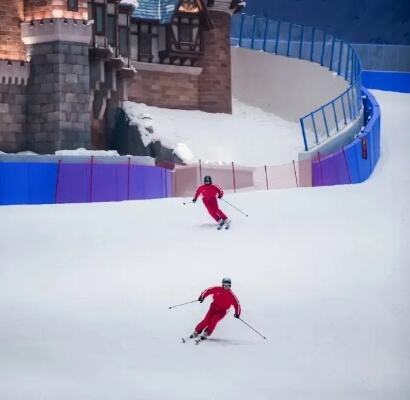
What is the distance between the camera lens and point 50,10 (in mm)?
40094

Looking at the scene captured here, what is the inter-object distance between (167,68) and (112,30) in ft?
17.2

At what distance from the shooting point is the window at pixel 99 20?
42.8 meters

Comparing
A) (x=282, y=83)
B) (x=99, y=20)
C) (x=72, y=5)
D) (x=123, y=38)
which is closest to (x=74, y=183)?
(x=72, y=5)

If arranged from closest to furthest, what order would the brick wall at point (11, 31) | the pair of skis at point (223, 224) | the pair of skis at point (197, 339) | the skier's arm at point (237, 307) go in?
the pair of skis at point (197, 339)
the skier's arm at point (237, 307)
the pair of skis at point (223, 224)
the brick wall at point (11, 31)

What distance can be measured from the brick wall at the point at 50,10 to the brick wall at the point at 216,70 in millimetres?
9909

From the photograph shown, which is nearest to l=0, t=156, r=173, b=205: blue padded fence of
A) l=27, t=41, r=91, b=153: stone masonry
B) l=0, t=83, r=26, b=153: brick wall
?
l=27, t=41, r=91, b=153: stone masonry

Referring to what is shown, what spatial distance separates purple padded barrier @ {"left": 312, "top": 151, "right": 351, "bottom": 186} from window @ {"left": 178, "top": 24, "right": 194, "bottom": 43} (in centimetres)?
1638

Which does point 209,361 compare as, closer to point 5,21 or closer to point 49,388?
point 49,388

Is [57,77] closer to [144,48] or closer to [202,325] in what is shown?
[144,48]

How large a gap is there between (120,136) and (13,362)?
27.2m

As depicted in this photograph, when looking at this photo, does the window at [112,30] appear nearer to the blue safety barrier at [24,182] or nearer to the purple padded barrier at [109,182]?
the purple padded barrier at [109,182]

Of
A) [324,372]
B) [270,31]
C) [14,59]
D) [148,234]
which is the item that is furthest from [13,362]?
[270,31]

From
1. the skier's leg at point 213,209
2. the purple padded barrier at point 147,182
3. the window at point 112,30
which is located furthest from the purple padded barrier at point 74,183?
the window at point 112,30

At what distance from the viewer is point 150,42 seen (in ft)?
161
